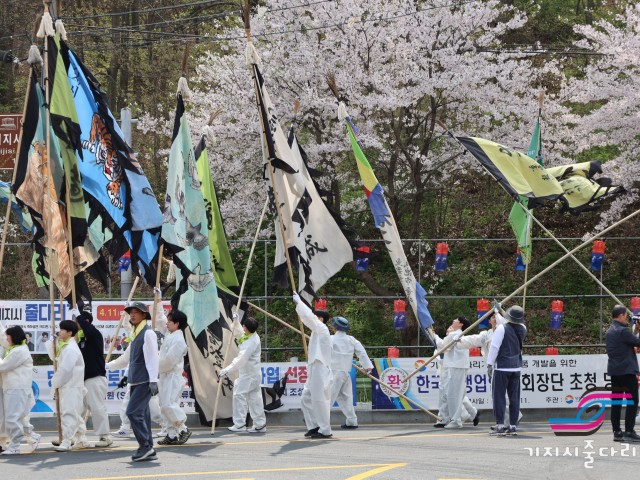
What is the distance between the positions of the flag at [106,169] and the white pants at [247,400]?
2.97 meters

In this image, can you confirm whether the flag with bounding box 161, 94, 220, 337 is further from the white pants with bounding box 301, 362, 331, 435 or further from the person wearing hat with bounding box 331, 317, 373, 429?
the person wearing hat with bounding box 331, 317, 373, 429

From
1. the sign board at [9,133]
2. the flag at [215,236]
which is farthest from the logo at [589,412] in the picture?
the sign board at [9,133]

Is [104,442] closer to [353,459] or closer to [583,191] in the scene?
[353,459]

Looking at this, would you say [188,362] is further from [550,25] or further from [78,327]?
[550,25]

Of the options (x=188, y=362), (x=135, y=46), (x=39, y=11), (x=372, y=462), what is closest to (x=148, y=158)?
(x=135, y=46)

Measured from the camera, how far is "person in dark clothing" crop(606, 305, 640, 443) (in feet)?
45.3

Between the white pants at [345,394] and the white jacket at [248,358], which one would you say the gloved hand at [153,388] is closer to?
the white jacket at [248,358]

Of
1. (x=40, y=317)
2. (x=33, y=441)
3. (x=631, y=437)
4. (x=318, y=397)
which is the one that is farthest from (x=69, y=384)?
(x=631, y=437)

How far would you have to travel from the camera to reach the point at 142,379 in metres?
→ 12.4

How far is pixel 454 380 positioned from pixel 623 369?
363 cm

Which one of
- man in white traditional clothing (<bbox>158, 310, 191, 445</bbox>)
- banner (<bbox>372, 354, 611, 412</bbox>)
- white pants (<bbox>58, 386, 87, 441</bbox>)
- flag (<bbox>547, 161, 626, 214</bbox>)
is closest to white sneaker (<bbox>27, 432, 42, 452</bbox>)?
white pants (<bbox>58, 386, 87, 441</bbox>)

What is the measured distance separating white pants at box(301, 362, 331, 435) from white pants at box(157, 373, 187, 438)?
1.77 m

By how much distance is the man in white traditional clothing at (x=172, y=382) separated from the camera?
545 inches

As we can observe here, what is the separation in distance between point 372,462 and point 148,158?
21.8 m
